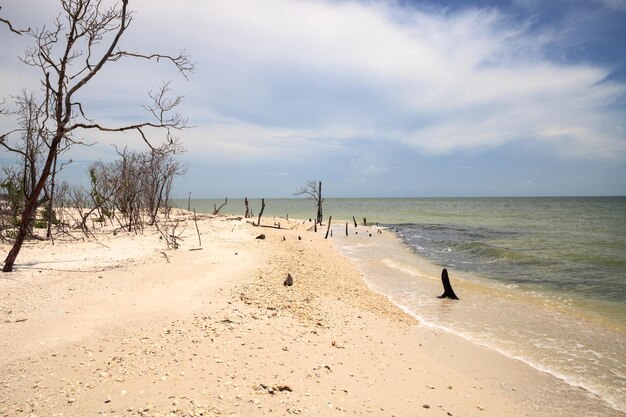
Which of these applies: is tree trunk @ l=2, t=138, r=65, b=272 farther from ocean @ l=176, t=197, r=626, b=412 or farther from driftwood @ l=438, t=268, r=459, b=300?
driftwood @ l=438, t=268, r=459, b=300

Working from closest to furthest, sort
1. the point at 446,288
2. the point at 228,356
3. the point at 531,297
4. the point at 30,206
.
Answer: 1. the point at 228,356
2. the point at 30,206
3. the point at 446,288
4. the point at 531,297

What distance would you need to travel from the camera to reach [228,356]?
5.08 m

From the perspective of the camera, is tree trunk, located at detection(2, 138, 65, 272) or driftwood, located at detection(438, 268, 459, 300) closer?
tree trunk, located at detection(2, 138, 65, 272)

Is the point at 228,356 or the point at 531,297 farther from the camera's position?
the point at 531,297

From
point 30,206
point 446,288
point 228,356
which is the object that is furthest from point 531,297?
point 30,206

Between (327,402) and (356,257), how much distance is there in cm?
1463

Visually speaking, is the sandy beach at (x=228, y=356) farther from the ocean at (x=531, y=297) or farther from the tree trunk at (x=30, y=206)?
the ocean at (x=531, y=297)

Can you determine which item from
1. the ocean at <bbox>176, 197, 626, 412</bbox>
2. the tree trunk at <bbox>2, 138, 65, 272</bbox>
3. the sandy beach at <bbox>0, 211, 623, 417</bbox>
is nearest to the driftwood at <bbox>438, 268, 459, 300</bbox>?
the ocean at <bbox>176, 197, 626, 412</bbox>

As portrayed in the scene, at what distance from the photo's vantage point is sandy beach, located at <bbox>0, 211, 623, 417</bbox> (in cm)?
408

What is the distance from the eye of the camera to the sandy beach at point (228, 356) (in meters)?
4.08

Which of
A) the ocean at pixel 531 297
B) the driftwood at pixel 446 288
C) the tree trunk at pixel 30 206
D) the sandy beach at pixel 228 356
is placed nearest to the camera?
the sandy beach at pixel 228 356

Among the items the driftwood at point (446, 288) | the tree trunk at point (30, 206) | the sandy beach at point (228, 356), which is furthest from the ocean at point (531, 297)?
the tree trunk at point (30, 206)

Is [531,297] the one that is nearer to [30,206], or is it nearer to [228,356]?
[228,356]

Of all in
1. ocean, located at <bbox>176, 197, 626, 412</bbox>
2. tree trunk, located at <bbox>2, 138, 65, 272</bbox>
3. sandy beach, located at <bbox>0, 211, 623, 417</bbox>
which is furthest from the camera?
tree trunk, located at <bbox>2, 138, 65, 272</bbox>
